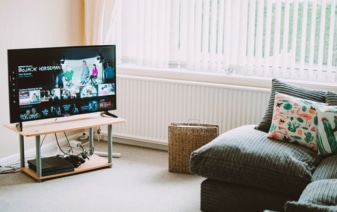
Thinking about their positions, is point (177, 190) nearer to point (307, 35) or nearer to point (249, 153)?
point (249, 153)

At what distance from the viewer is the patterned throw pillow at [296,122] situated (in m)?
3.75

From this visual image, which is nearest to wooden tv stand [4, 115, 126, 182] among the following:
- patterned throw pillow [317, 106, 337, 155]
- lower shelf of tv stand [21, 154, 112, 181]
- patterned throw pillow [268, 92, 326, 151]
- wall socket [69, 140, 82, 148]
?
lower shelf of tv stand [21, 154, 112, 181]

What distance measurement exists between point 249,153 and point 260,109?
3.74ft

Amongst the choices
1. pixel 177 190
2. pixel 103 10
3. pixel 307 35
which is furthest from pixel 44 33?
pixel 307 35

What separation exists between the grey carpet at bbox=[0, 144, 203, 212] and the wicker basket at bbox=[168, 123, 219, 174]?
3.5 inches

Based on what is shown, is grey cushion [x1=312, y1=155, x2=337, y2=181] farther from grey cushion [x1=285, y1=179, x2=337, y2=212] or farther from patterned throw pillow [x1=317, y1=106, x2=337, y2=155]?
grey cushion [x1=285, y1=179, x2=337, y2=212]

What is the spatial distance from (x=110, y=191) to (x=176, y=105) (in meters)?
1.22

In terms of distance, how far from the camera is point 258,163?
136 inches

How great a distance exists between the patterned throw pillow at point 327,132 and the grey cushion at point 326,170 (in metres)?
0.09

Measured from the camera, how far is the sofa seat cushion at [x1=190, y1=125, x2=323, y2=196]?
11.0ft

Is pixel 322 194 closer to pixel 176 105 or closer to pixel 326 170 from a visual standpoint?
pixel 326 170

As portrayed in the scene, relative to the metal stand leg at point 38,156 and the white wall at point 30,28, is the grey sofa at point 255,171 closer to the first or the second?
the metal stand leg at point 38,156

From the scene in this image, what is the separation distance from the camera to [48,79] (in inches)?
170

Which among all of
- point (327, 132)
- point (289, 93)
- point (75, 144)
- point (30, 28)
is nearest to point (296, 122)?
point (327, 132)
